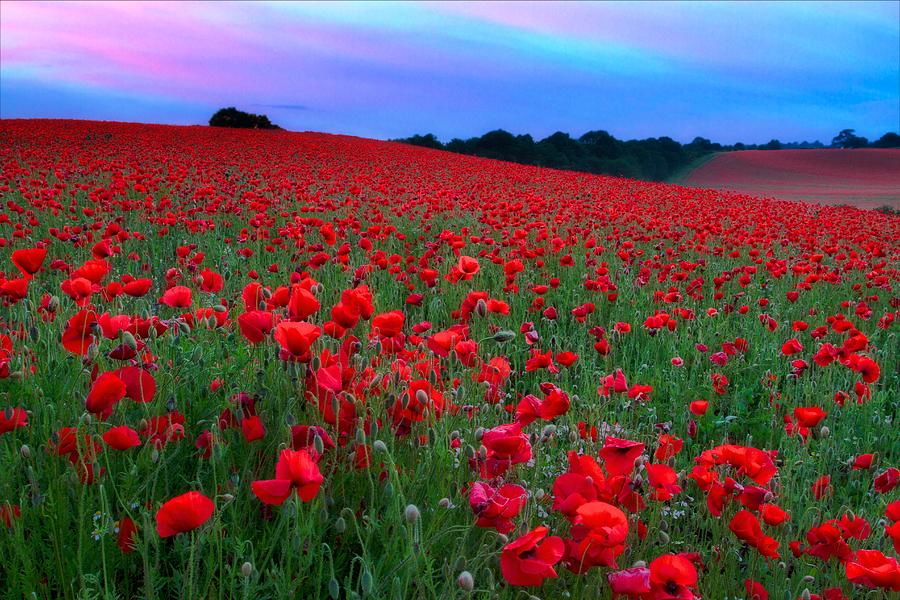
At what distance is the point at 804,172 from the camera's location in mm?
41906

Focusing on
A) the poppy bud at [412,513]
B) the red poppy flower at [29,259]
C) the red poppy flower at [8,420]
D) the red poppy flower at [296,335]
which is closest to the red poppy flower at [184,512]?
the poppy bud at [412,513]

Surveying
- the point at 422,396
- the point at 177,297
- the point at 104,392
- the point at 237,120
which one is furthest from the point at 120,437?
the point at 237,120

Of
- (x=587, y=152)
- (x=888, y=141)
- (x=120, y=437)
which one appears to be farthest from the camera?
(x=888, y=141)

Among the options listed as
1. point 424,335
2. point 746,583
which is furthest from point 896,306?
point 746,583

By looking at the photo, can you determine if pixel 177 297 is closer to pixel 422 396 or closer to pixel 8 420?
pixel 8 420

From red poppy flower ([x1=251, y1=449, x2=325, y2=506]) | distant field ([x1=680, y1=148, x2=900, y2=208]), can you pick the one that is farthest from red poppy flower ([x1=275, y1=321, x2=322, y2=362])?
distant field ([x1=680, y1=148, x2=900, y2=208])

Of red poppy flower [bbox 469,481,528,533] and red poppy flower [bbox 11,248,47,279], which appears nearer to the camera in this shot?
red poppy flower [bbox 469,481,528,533]

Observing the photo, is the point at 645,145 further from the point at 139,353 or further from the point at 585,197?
the point at 139,353

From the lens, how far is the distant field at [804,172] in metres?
35.5

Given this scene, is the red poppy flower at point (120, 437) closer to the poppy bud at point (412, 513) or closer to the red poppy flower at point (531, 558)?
the poppy bud at point (412, 513)

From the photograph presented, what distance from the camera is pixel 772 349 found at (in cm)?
446

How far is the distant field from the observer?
35.5 metres

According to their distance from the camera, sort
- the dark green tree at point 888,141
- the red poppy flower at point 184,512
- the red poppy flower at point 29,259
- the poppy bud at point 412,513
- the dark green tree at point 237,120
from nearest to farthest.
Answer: the red poppy flower at point 184,512, the poppy bud at point 412,513, the red poppy flower at point 29,259, the dark green tree at point 237,120, the dark green tree at point 888,141

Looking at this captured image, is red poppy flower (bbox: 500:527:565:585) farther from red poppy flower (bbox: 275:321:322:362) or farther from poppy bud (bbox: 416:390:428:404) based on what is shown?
red poppy flower (bbox: 275:321:322:362)
